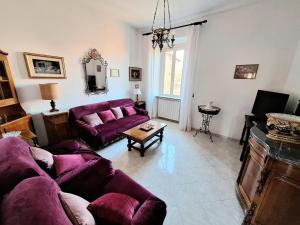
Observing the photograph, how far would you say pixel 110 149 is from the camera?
2920 millimetres

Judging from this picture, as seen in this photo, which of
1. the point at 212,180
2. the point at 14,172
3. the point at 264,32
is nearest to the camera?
the point at 14,172

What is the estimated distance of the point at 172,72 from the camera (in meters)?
4.50

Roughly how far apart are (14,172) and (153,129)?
7.27ft

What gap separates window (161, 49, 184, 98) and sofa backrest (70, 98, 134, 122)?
1.39 m

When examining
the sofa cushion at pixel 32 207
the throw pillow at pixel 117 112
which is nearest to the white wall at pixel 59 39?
the throw pillow at pixel 117 112

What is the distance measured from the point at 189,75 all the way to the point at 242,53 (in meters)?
1.21

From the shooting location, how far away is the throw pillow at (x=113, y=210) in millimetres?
976

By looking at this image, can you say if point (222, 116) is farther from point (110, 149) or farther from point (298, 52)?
point (110, 149)

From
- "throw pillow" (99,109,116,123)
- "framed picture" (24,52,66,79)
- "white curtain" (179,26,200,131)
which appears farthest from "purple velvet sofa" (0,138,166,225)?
"white curtain" (179,26,200,131)

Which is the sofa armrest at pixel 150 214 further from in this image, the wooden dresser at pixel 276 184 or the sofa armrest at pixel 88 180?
the wooden dresser at pixel 276 184

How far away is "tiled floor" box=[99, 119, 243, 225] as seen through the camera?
1636 millimetres

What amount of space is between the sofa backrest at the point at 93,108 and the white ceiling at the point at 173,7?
2251 mm

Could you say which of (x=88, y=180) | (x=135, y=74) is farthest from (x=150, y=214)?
(x=135, y=74)

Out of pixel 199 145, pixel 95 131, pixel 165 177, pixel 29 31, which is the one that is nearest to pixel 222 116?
pixel 199 145
